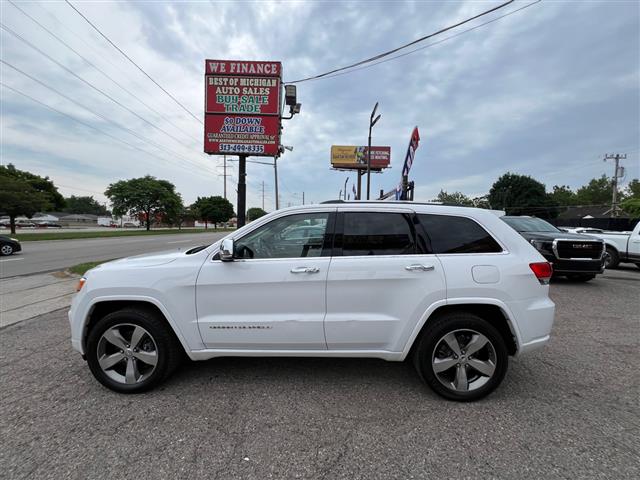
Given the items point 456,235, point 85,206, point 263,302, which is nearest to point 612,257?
point 456,235

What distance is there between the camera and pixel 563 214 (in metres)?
66.2

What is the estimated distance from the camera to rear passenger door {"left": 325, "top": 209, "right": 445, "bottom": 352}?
2.69m

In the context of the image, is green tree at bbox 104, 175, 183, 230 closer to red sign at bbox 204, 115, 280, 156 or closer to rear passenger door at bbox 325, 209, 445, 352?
red sign at bbox 204, 115, 280, 156

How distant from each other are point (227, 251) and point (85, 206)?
15586 centimetres

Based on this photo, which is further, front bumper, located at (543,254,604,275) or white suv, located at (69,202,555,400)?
front bumper, located at (543,254,604,275)

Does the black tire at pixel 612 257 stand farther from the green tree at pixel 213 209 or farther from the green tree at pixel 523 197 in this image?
the green tree at pixel 213 209

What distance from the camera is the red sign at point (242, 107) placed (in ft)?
38.5

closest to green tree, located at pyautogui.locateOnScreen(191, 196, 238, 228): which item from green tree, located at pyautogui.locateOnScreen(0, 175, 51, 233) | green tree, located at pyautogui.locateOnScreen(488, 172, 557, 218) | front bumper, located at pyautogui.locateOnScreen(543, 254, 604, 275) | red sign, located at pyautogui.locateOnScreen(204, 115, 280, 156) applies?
green tree, located at pyautogui.locateOnScreen(0, 175, 51, 233)

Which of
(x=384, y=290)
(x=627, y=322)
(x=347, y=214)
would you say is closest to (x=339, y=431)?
(x=384, y=290)

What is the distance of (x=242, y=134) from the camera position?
40.1 feet

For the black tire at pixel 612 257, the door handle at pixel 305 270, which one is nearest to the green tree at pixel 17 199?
the door handle at pixel 305 270

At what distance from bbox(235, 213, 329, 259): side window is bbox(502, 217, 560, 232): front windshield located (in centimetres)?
782

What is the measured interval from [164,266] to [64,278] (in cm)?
828

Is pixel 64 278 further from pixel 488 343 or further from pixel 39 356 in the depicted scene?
pixel 488 343
